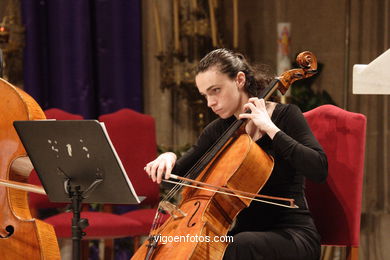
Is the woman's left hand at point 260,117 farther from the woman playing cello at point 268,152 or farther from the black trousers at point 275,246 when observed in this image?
the black trousers at point 275,246

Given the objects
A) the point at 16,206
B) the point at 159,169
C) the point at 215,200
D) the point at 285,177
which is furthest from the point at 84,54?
the point at 215,200

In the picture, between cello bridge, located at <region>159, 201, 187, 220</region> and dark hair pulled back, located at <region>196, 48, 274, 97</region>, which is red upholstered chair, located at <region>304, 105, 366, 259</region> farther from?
cello bridge, located at <region>159, 201, 187, 220</region>

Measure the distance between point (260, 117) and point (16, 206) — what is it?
0.93 metres

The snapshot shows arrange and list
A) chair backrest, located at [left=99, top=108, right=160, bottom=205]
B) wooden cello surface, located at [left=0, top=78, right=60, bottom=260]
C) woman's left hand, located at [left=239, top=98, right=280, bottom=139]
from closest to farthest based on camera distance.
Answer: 1. woman's left hand, located at [left=239, top=98, right=280, bottom=139]
2. wooden cello surface, located at [left=0, top=78, right=60, bottom=260]
3. chair backrest, located at [left=99, top=108, right=160, bottom=205]

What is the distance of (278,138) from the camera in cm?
207

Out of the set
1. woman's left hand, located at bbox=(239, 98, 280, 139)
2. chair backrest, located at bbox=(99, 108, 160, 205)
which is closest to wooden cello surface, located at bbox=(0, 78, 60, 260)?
woman's left hand, located at bbox=(239, 98, 280, 139)

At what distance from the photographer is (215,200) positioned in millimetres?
1950

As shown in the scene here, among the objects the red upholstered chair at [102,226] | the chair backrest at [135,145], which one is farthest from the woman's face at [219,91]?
the chair backrest at [135,145]

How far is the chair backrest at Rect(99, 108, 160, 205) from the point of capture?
3.44 metres

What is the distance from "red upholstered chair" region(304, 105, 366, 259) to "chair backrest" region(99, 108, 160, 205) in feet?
4.17

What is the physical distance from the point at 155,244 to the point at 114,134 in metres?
1.59

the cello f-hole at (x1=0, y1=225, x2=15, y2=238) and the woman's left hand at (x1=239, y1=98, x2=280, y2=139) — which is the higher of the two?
the woman's left hand at (x1=239, y1=98, x2=280, y2=139)

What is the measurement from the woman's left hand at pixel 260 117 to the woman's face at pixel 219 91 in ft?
0.53

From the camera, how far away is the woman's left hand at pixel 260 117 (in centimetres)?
208
